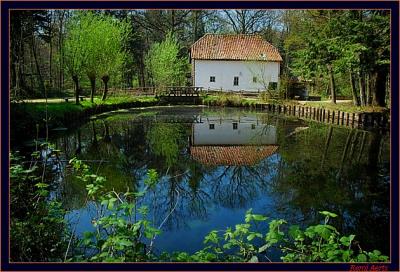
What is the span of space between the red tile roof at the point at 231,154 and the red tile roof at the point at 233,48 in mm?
25575

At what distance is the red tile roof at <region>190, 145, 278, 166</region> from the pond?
0.03 meters

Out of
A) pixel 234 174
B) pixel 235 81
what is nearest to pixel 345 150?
pixel 234 174

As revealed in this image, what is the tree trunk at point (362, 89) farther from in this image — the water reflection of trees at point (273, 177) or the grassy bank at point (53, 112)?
the grassy bank at point (53, 112)

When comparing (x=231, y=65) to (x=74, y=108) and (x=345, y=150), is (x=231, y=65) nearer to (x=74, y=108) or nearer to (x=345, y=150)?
(x=74, y=108)

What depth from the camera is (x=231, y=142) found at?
1556 centimetres

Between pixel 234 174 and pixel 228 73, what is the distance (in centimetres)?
2983

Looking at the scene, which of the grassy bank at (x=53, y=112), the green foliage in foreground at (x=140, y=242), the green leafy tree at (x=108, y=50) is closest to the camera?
the green foliage in foreground at (x=140, y=242)

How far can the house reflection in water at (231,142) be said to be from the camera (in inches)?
493

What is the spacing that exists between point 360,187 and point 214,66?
103 feet

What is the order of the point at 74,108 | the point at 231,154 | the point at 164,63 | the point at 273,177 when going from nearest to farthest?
the point at 273,177 < the point at 231,154 < the point at 74,108 < the point at 164,63

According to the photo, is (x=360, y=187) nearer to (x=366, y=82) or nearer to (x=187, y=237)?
(x=187, y=237)

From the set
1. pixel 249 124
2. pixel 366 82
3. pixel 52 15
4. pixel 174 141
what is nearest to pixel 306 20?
pixel 366 82

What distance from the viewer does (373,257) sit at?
391cm

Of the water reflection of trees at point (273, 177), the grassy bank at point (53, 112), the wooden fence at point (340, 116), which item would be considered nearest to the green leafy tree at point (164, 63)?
the grassy bank at point (53, 112)
